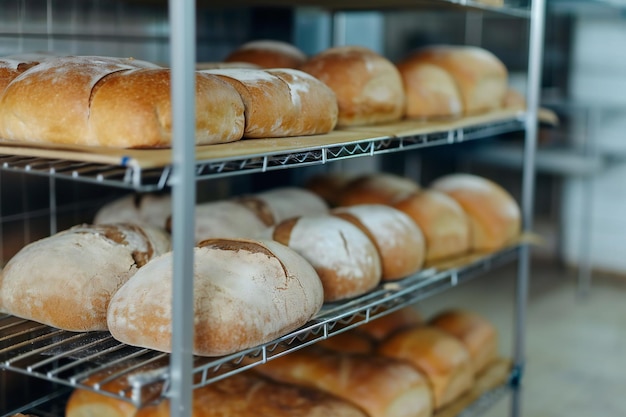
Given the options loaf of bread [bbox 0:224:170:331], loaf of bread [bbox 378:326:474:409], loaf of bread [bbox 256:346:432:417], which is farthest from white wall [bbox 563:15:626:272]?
loaf of bread [bbox 0:224:170:331]

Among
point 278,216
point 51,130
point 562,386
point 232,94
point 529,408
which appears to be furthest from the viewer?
point 562,386

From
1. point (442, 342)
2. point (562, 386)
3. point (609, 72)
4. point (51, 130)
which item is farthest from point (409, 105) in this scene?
point (609, 72)

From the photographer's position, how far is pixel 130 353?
1400 mm

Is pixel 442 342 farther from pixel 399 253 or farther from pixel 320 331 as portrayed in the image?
pixel 320 331

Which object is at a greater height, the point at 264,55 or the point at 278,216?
the point at 264,55

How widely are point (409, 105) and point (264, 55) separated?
1.47 ft

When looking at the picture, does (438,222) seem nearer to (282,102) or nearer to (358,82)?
(358,82)

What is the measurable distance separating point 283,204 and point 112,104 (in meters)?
0.86

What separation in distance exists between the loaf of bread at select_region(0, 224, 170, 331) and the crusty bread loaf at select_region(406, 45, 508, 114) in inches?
48.4

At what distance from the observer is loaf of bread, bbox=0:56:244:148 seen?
1.33 meters

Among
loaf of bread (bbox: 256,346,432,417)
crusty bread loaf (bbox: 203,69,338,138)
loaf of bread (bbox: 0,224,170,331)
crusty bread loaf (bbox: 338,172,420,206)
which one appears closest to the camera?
loaf of bread (bbox: 0,224,170,331)

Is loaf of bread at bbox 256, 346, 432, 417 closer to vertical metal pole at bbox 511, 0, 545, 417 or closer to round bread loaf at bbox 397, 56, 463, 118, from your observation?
vertical metal pole at bbox 511, 0, 545, 417

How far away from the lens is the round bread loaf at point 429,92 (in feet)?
7.38

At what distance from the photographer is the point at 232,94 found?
4.91 ft
